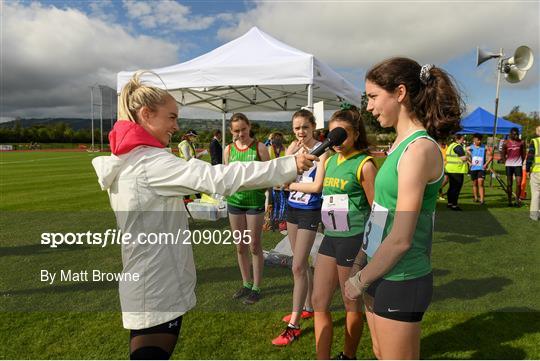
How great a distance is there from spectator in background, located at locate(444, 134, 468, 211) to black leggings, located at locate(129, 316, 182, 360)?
9.21 meters

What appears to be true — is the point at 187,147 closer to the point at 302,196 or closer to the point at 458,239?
the point at 302,196

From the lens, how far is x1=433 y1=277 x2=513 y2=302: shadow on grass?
13.3 ft

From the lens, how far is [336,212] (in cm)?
245

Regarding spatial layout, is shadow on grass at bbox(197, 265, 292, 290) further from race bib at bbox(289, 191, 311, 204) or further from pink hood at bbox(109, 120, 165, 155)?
pink hood at bbox(109, 120, 165, 155)

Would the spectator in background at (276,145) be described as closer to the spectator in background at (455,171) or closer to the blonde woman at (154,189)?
the spectator in background at (455,171)

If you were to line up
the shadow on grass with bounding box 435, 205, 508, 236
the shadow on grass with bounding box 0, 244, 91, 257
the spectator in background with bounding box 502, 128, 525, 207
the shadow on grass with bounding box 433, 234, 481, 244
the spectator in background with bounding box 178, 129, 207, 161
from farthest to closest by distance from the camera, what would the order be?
the spectator in background with bounding box 502, 128, 525, 207 < the spectator in background with bounding box 178, 129, 207, 161 < the shadow on grass with bounding box 435, 205, 508, 236 < the shadow on grass with bounding box 433, 234, 481, 244 < the shadow on grass with bounding box 0, 244, 91, 257

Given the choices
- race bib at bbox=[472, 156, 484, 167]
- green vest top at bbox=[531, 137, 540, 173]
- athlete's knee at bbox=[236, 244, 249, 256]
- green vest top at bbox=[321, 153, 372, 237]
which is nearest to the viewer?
green vest top at bbox=[321, 153, 372, 237]

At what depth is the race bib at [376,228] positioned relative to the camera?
5.15ft

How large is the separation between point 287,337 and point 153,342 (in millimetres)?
1763

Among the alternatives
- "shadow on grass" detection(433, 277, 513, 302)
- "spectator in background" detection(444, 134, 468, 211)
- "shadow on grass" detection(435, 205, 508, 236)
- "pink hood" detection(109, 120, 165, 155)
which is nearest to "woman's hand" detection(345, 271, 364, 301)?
"pink hood" detection(109, 120, 165, 155)

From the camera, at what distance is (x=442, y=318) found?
3512 mm

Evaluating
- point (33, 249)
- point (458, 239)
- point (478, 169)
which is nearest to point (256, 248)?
point (33, 249)

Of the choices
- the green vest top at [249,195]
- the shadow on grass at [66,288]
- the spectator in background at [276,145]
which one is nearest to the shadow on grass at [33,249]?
the shadow on grass at [66,288]

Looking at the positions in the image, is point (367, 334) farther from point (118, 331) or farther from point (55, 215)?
point (55, 215)
